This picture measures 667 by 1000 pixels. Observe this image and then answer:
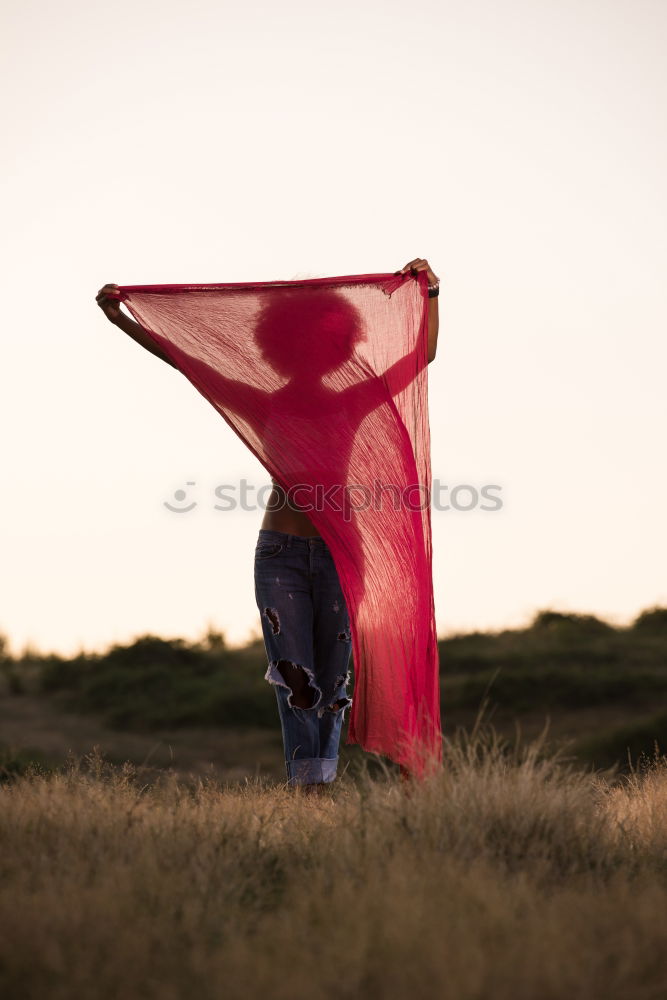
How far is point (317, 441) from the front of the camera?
16.3 feet

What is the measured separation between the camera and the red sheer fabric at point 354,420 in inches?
186

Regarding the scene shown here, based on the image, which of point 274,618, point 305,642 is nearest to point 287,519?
point 274,618

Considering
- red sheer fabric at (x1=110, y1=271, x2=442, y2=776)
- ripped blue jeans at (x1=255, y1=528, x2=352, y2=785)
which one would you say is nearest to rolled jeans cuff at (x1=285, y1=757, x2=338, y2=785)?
ripped blue jeans at (x1=255, y1=528, x2=352, y2=785)

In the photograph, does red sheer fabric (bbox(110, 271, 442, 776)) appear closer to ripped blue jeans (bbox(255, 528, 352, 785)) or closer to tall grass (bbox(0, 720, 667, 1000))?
ripped blue jeans (bbox(255, 528, 352, 785))

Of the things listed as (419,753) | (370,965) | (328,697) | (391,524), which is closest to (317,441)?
(391,524)

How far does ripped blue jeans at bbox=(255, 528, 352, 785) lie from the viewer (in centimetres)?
464

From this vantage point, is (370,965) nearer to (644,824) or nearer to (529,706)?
(644,824)

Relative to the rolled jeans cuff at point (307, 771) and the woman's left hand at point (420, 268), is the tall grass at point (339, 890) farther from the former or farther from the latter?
the woman's left hand at point (420, 268)

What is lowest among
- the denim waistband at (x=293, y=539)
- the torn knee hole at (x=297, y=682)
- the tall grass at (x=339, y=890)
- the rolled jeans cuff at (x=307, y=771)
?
the tall grass at (x=339, y=890)

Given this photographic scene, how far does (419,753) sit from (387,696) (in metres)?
0.35

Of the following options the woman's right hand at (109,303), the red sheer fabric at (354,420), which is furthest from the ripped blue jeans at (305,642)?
the woman's right hand at (109,303)

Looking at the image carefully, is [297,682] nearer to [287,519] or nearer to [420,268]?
[287,519]

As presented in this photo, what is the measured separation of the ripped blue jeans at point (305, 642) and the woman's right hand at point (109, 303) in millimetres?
1347

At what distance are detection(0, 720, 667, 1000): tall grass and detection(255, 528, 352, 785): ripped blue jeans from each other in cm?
21
